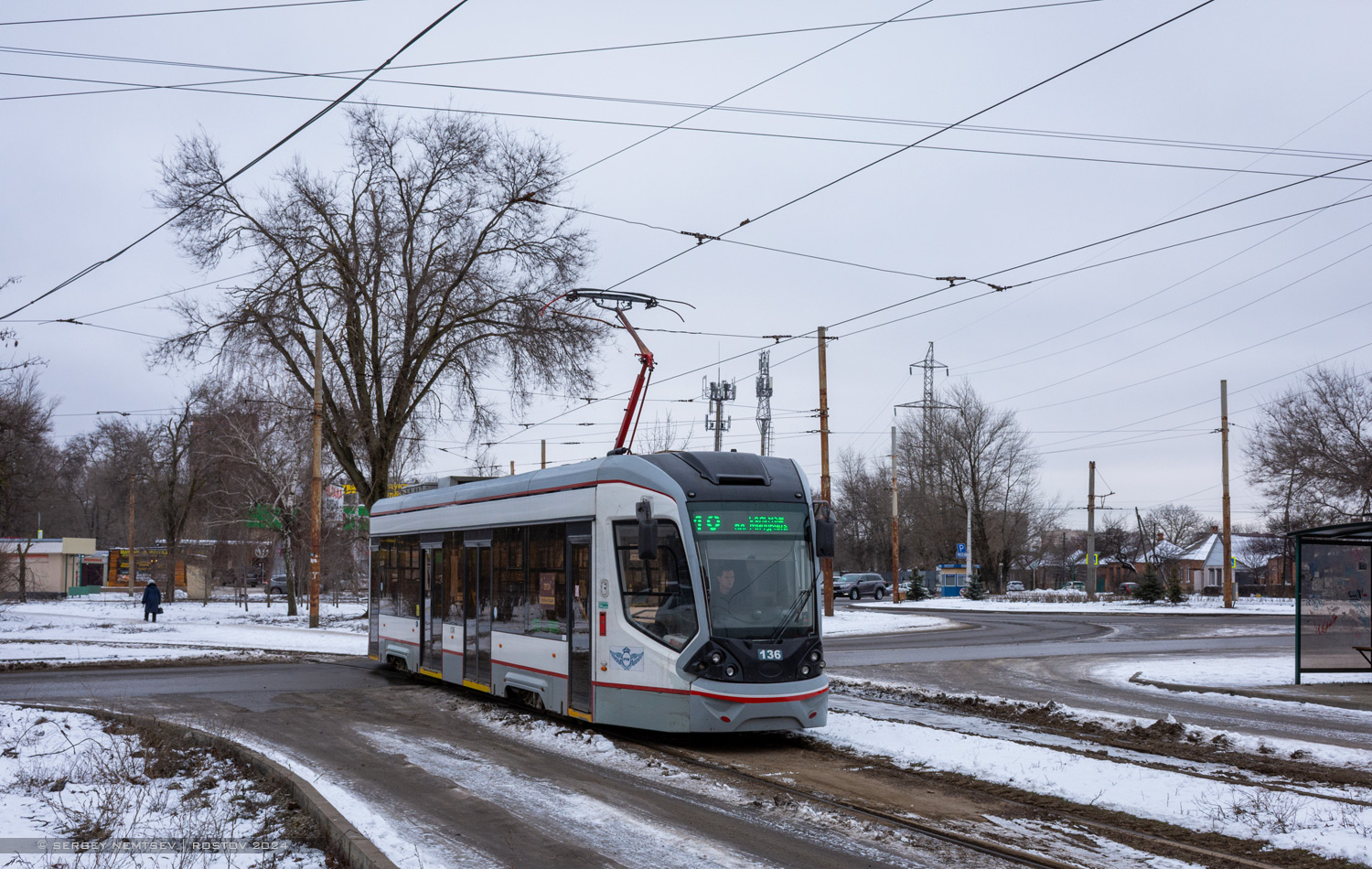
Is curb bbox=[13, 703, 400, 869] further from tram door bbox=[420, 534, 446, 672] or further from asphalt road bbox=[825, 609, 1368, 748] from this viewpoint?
asphalt road bbox=[825, 609, 1368, 748]

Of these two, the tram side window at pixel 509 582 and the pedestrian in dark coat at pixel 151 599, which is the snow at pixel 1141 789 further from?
the pedestrian in dark coat at pixel 151 599

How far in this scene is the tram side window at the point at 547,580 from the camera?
43.4 ft

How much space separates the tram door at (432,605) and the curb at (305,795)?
189 inches

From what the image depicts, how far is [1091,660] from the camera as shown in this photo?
23703 mm

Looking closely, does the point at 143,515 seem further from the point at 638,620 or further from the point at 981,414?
the point at 638,620

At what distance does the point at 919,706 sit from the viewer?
15406 millimetres

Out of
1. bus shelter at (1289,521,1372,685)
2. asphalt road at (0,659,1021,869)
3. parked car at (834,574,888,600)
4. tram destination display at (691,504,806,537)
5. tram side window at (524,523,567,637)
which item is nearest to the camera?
asphalt road at (0,659,1021,869)

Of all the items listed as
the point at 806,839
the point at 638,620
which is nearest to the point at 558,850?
the point at 806,839

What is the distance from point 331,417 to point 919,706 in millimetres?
23652

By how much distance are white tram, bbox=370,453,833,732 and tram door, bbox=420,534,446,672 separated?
2620mm

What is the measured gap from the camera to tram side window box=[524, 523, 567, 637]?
43.4 feet

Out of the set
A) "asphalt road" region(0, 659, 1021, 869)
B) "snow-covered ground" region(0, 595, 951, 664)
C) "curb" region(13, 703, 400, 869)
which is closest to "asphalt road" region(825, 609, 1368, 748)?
"snow-covered ground" region(0, 595, 951, 664)

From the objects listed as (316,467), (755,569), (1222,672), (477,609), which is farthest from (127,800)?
(316,467)

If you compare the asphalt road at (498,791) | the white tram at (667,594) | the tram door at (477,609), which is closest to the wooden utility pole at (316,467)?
the asphalt road at (498,791)
